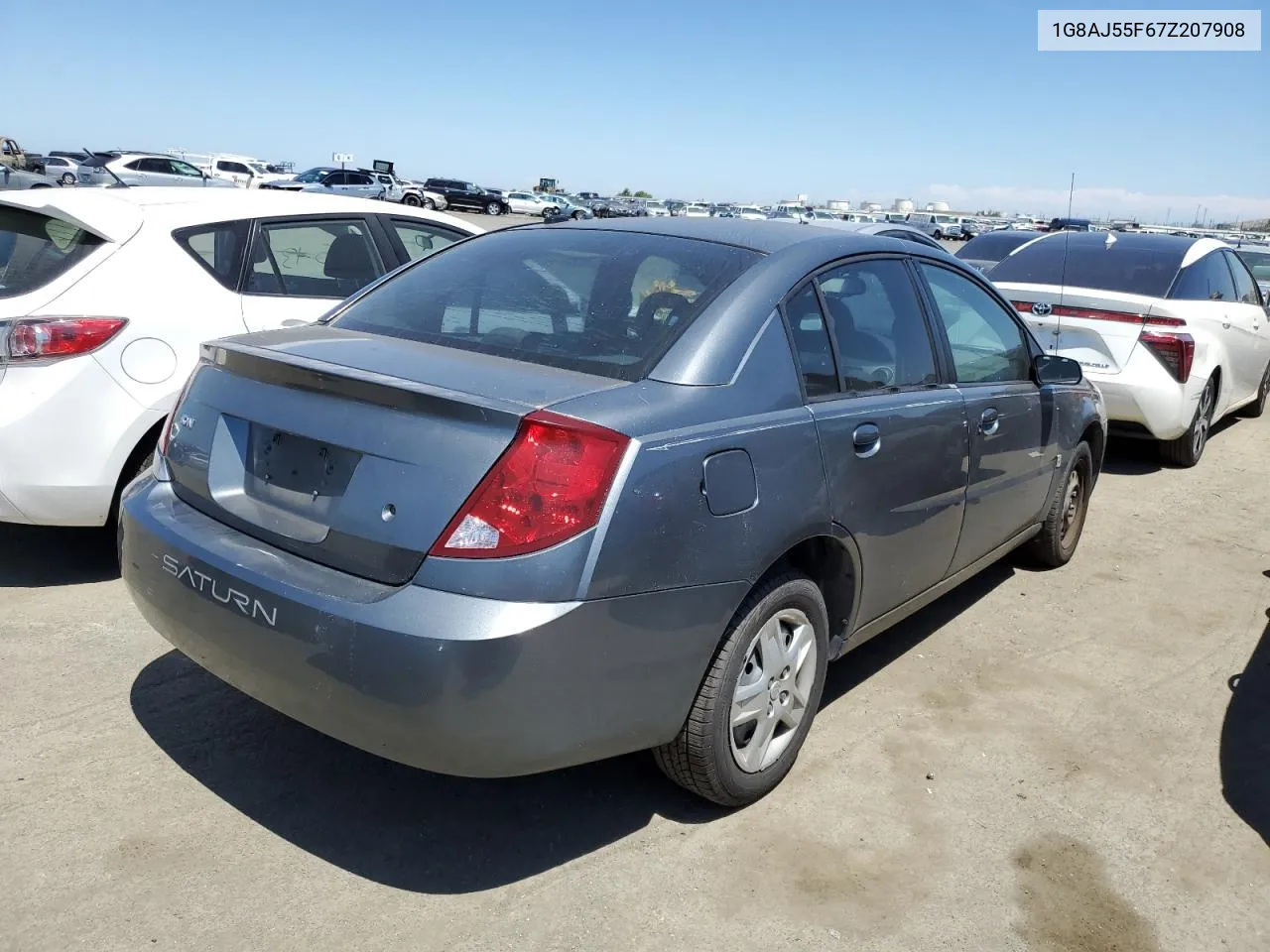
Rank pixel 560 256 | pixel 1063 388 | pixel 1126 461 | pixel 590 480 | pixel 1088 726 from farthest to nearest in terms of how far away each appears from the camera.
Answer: pixel 1126 461 → pixel 1063 388 → pixel 1088 726 → pixel 560 256 → pixel 590 480

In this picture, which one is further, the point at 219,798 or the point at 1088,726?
the point at 1088,726

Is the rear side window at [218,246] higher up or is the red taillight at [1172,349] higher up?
the rear side window at [218,246]

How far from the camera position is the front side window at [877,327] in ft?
11.1

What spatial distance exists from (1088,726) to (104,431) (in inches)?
150

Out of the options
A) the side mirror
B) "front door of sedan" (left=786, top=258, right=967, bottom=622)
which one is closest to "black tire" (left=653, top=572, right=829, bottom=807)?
"front door of sedan" (left=786, top=258, right=967, bottom=622)

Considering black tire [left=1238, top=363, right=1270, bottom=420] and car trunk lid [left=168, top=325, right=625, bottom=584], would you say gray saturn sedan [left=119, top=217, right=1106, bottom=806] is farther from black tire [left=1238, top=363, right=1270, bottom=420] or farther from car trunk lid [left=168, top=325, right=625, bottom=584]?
black tire [left=1238, top=363, right=1270, bottom=420]

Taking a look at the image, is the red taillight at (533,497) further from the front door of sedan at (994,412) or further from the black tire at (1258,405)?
the black tire at (1258,405)

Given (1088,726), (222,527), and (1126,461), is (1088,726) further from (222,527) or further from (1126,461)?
(1126,461)

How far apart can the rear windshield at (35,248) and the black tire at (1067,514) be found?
4345 mm

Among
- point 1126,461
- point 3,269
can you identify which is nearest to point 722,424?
point 3,269

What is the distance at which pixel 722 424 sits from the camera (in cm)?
274

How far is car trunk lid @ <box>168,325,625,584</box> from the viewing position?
246cm

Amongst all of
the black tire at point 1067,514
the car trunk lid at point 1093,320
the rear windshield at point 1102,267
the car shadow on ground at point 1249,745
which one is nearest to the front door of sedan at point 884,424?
the car shadow on ground at point 1249,745

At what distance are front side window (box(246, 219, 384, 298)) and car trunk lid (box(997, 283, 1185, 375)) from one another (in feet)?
14.8
